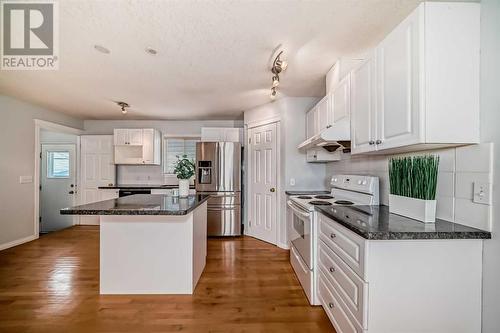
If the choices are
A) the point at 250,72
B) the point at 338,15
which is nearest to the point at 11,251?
the point at 250,72

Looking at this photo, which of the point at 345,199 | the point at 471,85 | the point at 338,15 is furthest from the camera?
the point at 345,199

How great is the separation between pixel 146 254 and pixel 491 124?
2765mm

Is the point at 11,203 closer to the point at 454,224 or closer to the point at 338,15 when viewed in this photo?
the point at 338,15

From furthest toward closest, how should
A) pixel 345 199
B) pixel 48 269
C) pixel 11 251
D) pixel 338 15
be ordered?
pixel 11 251
pixel 48 269
pixel 345 199
pixel 338 15

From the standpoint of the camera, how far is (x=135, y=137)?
4992mm

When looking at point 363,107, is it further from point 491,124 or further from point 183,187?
point 183,187

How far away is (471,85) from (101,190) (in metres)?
5.93

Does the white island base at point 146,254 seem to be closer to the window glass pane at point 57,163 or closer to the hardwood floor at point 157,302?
the hardwood floor at point 157,302

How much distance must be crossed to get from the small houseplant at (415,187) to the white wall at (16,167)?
526 cm

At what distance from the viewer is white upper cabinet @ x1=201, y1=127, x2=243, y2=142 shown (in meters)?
4.71

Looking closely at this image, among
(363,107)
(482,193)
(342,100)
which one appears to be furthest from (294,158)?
(482,193)

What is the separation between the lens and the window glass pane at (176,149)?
5426mm

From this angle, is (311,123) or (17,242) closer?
(311,123)

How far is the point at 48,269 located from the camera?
2893 mm
